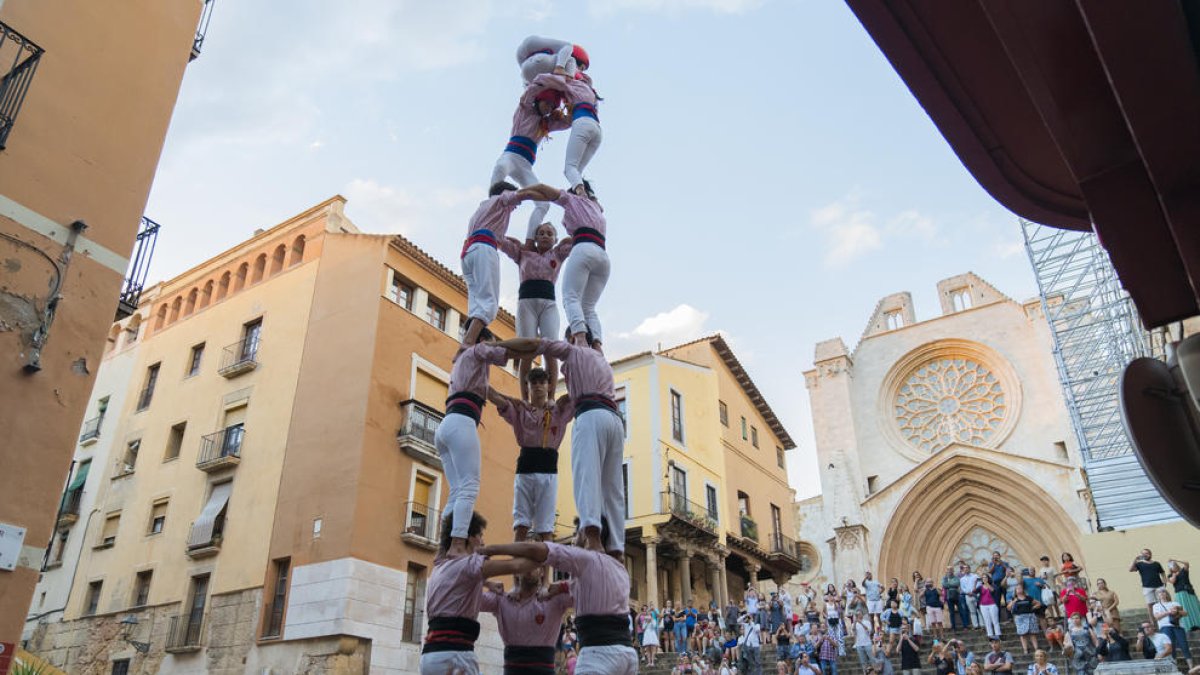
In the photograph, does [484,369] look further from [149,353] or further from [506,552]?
[149,353]

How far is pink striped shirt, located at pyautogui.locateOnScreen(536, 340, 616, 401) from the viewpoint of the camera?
6480 mm

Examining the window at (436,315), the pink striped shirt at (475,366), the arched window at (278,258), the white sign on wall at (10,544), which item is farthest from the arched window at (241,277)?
the pink striped shirt at (475,366)

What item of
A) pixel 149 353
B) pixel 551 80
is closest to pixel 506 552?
pixel 551 80

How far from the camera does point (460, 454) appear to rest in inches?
253

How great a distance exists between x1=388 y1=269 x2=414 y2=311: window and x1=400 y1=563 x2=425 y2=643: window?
23.8 feet

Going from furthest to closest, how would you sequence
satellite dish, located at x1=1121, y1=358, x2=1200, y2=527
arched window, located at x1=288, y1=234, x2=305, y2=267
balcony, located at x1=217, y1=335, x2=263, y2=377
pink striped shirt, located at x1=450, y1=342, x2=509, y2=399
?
arched window, located at x1=288, y1=234, x2=305, y2=267, balcony, located at x1=217, y1=335, x2=263, y2=377, pink striped shirt, located at x1=450, y1=342, x2=509, y2=399, satellite dish, located at x1=1121, y1=358, x2=1200, y2=527

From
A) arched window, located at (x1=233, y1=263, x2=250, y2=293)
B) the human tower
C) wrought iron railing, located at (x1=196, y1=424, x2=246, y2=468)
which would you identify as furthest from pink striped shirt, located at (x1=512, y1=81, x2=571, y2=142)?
arched window, located at (x1=233, y1=263, x2=250, y2=293)

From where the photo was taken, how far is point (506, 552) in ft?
17.8

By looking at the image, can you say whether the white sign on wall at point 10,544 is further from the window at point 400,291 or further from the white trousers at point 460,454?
the window at point 400,291

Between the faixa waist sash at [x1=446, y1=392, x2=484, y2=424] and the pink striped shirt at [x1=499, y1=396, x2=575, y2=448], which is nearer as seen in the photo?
the faixa waist sash at [x1=446, y1=392, x2=484, y2=424]

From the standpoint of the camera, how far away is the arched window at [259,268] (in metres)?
27.4

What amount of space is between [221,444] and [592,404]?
69.9 feet

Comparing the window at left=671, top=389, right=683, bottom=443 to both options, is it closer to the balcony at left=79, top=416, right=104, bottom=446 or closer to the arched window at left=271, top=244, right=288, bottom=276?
the arched window at left=271, top=244, right=288, bottom=276

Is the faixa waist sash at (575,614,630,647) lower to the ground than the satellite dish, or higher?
lower
